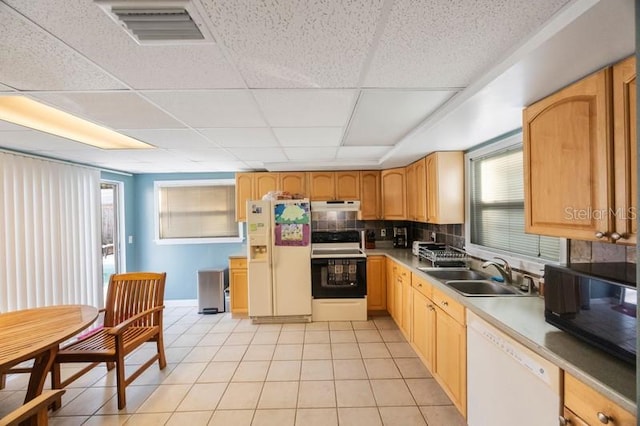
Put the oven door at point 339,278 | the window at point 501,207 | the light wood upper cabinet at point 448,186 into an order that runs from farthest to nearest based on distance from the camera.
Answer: the oven door at point 339,278 → the light wood upper cabinet at point 448,186 → the window at point 501,207

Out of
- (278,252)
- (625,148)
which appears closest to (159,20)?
(625,148)

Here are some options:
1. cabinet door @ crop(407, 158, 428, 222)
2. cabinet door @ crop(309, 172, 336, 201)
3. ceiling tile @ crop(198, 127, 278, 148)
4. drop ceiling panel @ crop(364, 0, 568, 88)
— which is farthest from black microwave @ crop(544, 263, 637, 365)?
cabinet door @ crop(309, 172, 336, 201)

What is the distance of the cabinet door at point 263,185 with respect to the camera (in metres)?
4.21

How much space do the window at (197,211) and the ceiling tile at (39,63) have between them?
10.2 feet

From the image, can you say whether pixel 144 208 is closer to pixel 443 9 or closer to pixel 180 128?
pixel 180 128

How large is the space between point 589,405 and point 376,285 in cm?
282

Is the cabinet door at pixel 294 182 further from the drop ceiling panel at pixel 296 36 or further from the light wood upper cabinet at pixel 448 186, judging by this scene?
the drop ceiling panel at pixel 296 36

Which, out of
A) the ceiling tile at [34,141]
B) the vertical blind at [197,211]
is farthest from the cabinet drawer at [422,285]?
the ceiling tile at [34,141]

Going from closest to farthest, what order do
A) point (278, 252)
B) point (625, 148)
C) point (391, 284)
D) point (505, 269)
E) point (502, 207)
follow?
point (625, 148) < point (505, 269) < point (502, 207) < point (391, 284) < point (278, 252)

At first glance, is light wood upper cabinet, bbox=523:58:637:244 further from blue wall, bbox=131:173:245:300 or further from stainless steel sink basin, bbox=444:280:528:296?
blue wall, bbox=131:173:245:300

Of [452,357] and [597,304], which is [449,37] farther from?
[452,357]

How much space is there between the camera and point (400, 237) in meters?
4.26

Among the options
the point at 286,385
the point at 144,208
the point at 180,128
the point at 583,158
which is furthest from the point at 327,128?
the point at 144,208

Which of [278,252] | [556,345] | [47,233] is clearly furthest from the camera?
[278,252]
